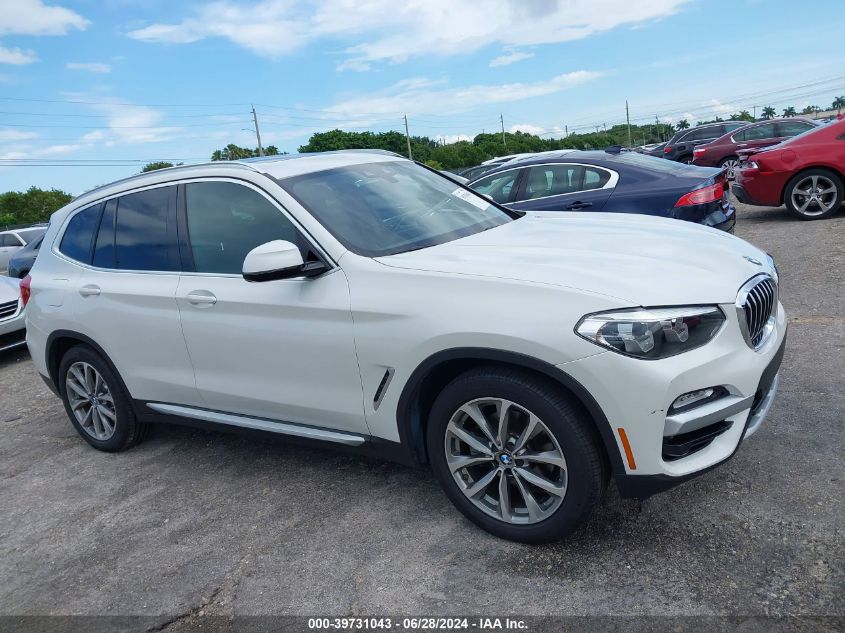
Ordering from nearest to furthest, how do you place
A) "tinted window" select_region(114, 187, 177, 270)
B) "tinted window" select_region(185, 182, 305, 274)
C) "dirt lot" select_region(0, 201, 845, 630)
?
"dirt lot" select_region(0, 201, 845, 630) < "tinted window" select_region(185, 182, 305, 274) < "tinted window" select_region(114, 187, 177, 270)

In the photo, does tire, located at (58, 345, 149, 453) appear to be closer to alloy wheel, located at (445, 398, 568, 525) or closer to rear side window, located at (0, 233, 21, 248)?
alloy wheel, located at (445, 398, 568, 525)

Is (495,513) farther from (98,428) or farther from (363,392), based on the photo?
(98,428)

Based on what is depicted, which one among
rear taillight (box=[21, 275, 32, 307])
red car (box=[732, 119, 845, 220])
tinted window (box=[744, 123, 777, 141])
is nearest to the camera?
rear taillight (box=[21, 275, 32, 307])

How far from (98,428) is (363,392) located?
2.58m

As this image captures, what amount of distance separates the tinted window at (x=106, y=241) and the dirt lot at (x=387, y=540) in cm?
134

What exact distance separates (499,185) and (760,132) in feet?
45.1

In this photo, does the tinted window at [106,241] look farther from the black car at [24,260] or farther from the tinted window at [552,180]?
the black car at [24,260]

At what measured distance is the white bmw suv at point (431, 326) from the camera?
9.37 ft

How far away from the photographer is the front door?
3531 millimetres

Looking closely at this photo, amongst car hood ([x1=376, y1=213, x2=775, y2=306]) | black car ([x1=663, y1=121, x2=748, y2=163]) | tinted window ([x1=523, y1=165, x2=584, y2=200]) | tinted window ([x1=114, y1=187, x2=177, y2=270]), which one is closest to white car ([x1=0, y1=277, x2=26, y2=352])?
tinted window ([x1=114, y1=187, x2=177, y2=270])

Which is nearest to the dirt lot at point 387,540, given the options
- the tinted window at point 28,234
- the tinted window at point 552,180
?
the tinted window at point 552,180

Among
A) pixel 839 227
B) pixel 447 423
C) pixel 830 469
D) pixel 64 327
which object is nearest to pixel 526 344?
pixel 447 423

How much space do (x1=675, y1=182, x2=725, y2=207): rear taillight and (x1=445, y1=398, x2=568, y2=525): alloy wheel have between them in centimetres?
497

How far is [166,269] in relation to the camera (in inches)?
170
